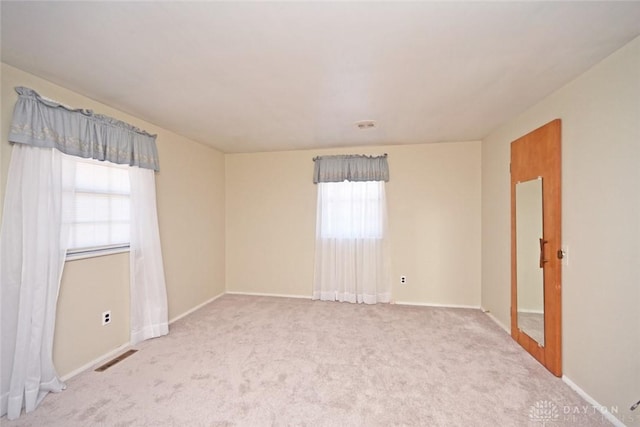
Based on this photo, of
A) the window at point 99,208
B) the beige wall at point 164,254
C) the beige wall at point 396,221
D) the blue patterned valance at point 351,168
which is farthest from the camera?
the blue patterned valance at point 351,168

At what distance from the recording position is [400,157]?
3.94 m

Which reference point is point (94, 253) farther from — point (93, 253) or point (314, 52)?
point (314, 52)

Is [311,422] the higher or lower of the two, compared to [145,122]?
lower

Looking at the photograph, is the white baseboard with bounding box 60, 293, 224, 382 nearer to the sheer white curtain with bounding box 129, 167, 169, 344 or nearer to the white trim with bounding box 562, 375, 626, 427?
the sheer white curtain with bounding box 129, 167, 169, 344

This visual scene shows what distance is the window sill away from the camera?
7.09 ft

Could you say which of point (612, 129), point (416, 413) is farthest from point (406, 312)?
point (612, 129)

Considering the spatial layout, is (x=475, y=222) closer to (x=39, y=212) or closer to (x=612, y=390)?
(x=612, y=390)

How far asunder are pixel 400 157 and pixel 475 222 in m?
1.42

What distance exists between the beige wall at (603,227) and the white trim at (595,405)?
3cm

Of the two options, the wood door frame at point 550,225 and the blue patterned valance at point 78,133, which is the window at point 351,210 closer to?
the wood door frame at point 550,225

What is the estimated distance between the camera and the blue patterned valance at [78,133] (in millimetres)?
1806

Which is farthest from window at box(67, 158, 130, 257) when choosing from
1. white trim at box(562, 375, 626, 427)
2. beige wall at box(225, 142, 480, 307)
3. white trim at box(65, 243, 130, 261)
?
white trim at box(562, 375, 626, 427)

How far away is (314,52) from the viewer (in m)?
1.62

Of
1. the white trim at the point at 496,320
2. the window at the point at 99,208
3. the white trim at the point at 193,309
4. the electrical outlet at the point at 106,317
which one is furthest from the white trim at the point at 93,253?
the white trim at the point at 496,320
